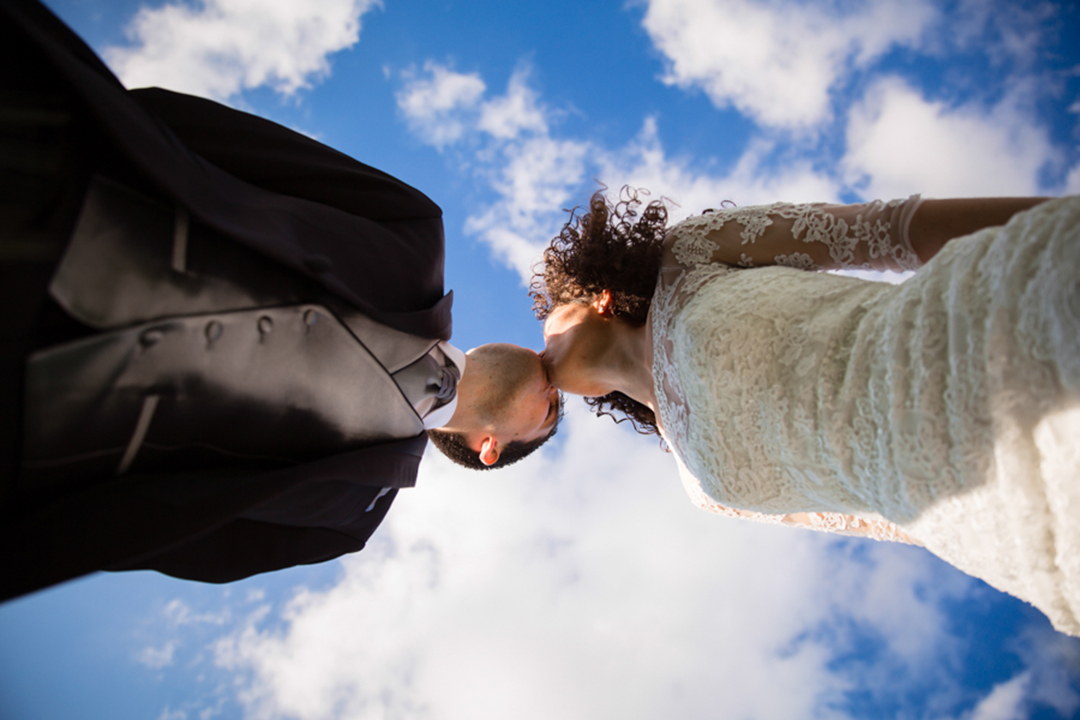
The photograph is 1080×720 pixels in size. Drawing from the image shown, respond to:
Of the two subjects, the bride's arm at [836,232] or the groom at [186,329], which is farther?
the bride's arm at [836,232]

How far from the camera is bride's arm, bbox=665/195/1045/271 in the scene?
1.35 meters

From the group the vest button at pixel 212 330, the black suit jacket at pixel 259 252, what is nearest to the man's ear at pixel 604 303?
the black suit jacket at pixel 259 252

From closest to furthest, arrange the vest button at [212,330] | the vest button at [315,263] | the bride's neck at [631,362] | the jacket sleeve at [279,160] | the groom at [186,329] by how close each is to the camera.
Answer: the groom at [186,329], the vest button at [212,330], the vest button at [315,263], the jacket sleeve at [279,160], the bride's neck at [631,362]

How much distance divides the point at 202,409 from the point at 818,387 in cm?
140

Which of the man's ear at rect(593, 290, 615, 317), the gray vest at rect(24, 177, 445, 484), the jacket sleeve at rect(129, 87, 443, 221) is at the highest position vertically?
the jacket sleeve at rect(129, 87, 443, 221)

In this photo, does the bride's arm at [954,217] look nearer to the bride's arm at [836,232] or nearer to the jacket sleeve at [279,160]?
the bride's arm at [836,232]

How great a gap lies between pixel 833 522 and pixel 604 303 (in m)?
1.28

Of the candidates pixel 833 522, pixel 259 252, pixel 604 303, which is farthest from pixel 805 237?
pixel 259 252

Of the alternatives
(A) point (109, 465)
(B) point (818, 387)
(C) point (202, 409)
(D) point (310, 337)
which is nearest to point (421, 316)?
(D) point (310, 337)

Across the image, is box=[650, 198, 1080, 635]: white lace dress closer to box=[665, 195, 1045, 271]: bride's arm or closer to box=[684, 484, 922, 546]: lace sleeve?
box=[665, 195, 1045, 271]: bride's arm

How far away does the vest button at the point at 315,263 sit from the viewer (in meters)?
1.14

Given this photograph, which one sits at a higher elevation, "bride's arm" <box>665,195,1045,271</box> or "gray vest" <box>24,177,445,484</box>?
"bride's arm" <box>665,195,1045,271</box>

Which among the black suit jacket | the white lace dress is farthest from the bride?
the black suit jacket

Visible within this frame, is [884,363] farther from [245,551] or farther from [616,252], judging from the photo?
[245,551]
